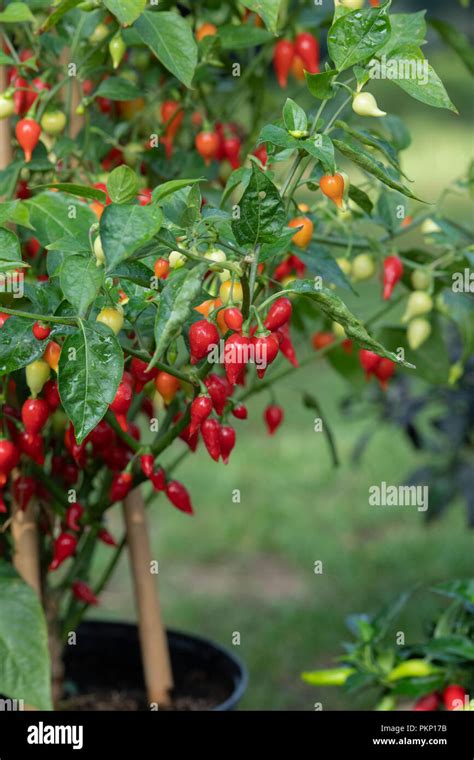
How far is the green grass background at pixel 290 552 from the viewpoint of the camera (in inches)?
85.4

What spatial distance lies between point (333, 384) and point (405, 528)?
1.02 meters

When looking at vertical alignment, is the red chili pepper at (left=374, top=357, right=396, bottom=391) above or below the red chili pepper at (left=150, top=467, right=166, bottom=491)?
above

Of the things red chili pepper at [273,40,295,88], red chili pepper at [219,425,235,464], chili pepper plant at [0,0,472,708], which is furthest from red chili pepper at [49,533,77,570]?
red chili pepper at [273,40,295,88]

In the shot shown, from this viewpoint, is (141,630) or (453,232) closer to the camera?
(453,232)

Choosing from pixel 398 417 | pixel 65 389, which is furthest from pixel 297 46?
pixel 398 417

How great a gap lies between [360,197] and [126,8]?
9.8 inches

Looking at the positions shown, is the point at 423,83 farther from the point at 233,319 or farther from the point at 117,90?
the point at 117,90

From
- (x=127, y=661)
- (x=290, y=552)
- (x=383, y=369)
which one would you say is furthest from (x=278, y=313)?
(x=290, y=552)

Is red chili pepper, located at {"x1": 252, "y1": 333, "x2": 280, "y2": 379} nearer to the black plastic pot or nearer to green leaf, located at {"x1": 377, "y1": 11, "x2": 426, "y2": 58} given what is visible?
green leaf, located at {"x1": 377, "y1": 11, "x2": 426, "y2": 58}

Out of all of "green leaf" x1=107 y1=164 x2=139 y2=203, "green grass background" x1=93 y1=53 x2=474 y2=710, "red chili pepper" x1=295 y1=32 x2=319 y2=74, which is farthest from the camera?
"green grass background" x1=93 y1=53 x2=474 y2=710

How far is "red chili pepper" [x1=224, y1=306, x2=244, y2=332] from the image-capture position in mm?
754
